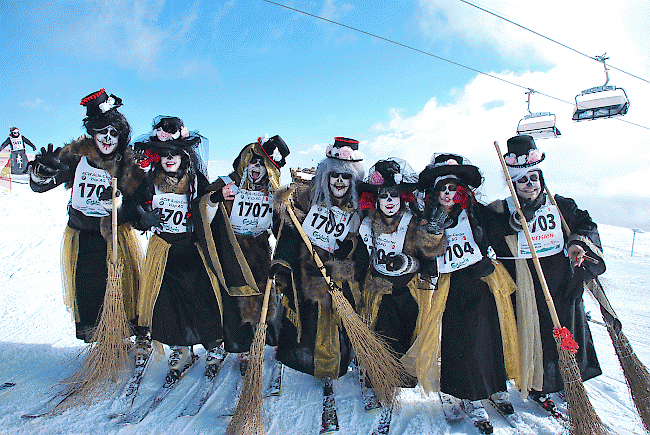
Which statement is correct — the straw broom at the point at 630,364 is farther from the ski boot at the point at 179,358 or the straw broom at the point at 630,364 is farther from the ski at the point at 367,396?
the ski boot at the point at 179,358

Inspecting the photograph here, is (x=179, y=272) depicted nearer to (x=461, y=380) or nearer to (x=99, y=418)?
(x=99, y=418)

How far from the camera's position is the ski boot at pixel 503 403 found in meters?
2.77

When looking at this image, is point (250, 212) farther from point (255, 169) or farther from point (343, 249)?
point (343, 249)

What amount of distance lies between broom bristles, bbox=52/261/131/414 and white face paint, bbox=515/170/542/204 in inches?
136

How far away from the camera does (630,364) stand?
105 inches

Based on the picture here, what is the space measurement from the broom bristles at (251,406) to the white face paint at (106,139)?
231cm

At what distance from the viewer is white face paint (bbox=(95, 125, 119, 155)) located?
3.27 meters

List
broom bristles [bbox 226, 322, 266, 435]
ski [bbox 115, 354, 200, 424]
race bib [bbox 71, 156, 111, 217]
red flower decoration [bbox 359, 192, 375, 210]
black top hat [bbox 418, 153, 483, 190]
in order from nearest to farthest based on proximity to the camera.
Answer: broom bristles [bbox 226, 322, 266, 435] → ski [bbox 115, 354, 200, 424] → black top hat [bbox 418, 153, 483, 190] → red flower decoration [bbox 359, 192, 375, 210] → race bib [bbox 71, 156, 111, 217]

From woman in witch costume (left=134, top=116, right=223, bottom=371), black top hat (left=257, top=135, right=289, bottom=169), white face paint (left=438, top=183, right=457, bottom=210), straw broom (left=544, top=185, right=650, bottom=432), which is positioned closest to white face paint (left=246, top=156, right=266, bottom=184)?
black top hat (left=257, top=135, right=289, bottom=169)

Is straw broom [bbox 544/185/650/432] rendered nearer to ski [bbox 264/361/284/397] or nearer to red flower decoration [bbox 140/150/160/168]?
ski [bbox 264/361/284/397]

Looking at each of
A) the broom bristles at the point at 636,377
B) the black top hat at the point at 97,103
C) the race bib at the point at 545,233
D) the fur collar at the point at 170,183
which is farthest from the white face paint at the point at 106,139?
the broom bristles at the point at 636,377

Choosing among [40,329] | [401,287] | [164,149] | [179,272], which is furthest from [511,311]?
[40,329]

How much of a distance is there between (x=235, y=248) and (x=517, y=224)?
7.91ft

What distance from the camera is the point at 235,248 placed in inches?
129
